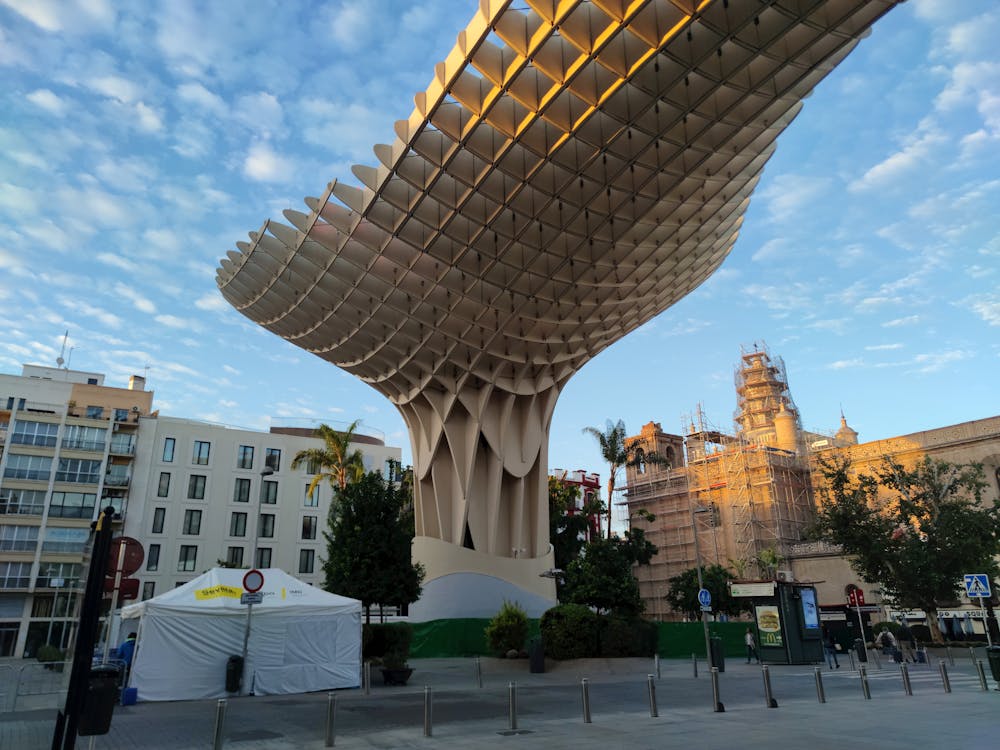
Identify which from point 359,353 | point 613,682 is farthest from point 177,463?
point 613,682

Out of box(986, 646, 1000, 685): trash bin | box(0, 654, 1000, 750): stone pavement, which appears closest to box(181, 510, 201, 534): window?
box(0, 654, 1000, 750): stone pavement

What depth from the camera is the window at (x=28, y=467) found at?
176 feet

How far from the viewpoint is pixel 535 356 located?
41875 millimetres

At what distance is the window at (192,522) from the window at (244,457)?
539 cm

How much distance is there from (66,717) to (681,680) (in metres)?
20.8

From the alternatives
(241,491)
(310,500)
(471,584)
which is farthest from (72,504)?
(471,584)

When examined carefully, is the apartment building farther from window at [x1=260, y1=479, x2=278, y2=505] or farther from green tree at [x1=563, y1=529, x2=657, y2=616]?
green tree at [x1=563, y1=529, x2=657, y2=616]

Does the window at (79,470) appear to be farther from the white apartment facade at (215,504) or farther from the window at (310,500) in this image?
the window at (310,500)

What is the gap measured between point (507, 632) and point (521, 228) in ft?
59.8

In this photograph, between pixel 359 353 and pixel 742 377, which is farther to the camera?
pixel 742 377

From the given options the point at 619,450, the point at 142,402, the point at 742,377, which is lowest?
the point at 619,450

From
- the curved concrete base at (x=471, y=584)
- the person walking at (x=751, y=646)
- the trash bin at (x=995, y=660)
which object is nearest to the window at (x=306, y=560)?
the curved concrete base at (x=471, y=584)

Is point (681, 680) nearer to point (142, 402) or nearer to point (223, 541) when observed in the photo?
point (223, 541)

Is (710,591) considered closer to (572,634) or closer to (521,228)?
(572,634)
